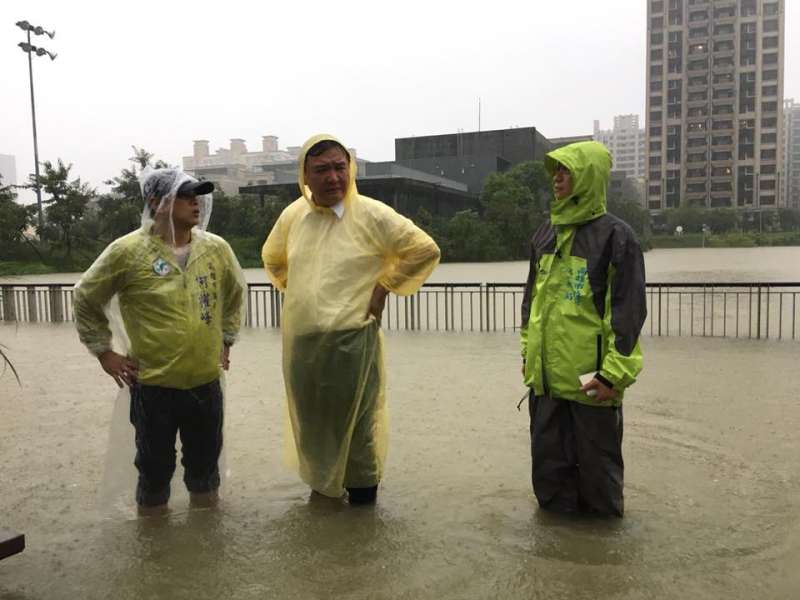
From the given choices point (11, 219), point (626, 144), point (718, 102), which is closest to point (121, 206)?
point (11, 219)

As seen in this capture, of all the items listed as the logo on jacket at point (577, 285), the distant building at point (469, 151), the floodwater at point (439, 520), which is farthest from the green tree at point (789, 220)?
the logo on jacket at point (577, 285)

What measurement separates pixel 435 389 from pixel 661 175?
258 ft

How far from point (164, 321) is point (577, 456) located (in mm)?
1758

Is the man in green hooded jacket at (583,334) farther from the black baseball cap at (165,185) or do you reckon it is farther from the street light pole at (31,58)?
the street light pole at (31,58)

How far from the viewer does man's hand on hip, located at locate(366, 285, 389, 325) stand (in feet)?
9.73

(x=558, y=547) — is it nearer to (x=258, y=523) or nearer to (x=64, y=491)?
(x=258, y=523)

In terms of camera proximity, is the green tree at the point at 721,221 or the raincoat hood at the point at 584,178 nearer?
the raincoat hood at the point at 584,178

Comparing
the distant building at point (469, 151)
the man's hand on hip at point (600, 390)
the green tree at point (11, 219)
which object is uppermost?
the distant building at point (469, 151)

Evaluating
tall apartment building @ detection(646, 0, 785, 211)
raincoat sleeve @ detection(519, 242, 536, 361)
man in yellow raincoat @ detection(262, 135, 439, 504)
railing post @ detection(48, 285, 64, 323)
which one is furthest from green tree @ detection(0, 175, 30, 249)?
tall apartment building @ detection(646, 0, 785, 211)

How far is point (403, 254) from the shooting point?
2.99m

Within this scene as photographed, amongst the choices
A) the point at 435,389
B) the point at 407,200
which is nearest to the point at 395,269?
the point at 435,389

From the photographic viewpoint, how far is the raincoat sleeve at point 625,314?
8.63 feet

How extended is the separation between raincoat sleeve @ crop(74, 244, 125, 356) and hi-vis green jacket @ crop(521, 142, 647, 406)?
5.57ft

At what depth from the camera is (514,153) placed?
47.4m
